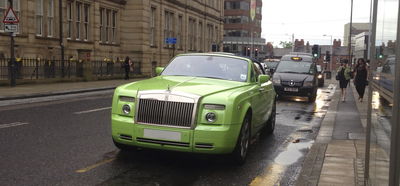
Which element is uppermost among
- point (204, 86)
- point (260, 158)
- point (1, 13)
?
point (1, 13)

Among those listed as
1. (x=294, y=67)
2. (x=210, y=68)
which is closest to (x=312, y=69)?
(x=294, y=67)

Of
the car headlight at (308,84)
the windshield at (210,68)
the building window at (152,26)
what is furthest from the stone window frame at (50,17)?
the windshield at (210,68)

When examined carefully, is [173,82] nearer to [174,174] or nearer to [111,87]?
[174,174]

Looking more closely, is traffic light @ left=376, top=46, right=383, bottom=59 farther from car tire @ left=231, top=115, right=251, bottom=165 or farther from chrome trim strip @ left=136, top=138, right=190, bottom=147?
chrome trim strip @ left=136, top=138, right=190, bottom=147

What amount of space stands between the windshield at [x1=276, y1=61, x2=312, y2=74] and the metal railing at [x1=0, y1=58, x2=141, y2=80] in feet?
43.2

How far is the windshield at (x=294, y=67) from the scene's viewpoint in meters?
19.4

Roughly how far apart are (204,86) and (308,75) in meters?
13.4

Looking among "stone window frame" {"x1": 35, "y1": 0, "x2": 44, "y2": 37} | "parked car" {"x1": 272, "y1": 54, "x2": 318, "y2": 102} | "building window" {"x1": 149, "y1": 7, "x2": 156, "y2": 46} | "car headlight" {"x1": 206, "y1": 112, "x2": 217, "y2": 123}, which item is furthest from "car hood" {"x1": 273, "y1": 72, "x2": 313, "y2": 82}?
"building window" {"x1": 149, "y1": 7, "x2": 156, "y2": 46}

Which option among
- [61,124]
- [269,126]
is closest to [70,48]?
[61,124]

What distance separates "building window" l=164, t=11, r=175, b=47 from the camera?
45.6 meters

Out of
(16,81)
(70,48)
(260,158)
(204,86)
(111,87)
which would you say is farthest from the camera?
(70,48)

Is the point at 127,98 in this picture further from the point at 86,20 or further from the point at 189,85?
the point at 86,20

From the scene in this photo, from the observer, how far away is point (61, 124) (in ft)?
31.3

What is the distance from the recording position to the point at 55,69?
25.0 metres
